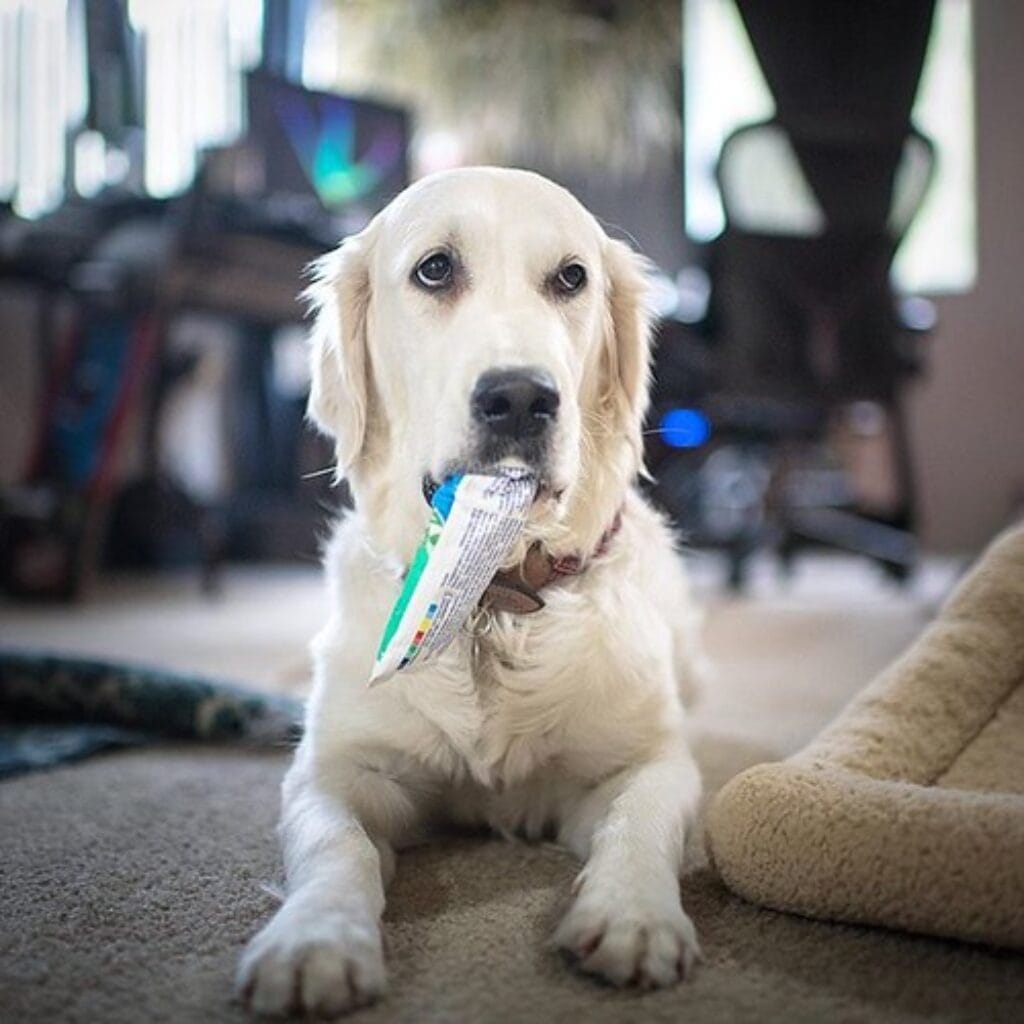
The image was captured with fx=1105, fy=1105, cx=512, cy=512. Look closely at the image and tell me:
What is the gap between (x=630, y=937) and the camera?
89cm

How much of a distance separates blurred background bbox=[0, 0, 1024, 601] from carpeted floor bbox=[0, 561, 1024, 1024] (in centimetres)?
82

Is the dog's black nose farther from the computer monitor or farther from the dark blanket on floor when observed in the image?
the computer monitor

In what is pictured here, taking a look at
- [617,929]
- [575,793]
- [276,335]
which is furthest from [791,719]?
[276,335]

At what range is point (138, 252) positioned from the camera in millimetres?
3680

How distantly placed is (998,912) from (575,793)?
53 centimetres

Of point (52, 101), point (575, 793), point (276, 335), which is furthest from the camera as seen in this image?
point (276, 335)

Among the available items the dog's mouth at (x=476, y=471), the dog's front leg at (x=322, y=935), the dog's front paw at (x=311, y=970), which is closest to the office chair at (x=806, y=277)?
the dog's mouth at (x=476, y=471)

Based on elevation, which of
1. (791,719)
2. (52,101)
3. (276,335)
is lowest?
(791,719)

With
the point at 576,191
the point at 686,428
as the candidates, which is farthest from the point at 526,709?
the point at 576,191

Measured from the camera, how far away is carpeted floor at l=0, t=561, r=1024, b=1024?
853mm

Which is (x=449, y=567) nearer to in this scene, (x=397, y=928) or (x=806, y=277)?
(x=397, y=928)

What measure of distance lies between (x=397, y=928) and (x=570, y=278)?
81 centimetres

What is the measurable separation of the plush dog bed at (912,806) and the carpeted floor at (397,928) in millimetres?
39

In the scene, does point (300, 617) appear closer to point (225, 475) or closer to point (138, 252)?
point (138, 252)
